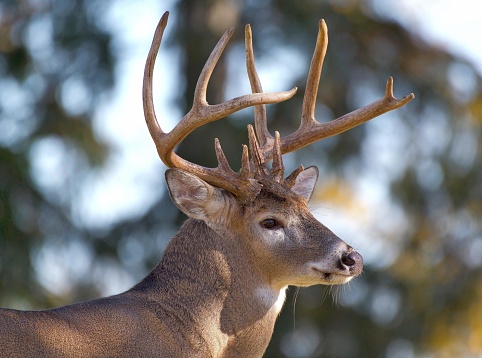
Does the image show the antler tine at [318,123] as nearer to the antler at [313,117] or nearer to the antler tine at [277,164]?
the antler at [313,117]

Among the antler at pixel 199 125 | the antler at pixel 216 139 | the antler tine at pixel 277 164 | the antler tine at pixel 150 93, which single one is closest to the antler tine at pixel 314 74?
the antler at pixel 216 139

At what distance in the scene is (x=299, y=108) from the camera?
870 inches

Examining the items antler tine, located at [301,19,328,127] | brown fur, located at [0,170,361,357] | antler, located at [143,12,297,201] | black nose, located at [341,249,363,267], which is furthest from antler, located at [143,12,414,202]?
black nose, located at [341,249,363,267]

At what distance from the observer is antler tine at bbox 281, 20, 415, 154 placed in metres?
9.26

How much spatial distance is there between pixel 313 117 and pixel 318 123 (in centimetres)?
7

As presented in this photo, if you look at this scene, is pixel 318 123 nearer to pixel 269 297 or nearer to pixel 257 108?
pixel 257 108

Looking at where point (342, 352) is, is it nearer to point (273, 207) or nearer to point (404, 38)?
point (404, 38)

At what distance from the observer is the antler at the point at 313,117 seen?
9.27 meters

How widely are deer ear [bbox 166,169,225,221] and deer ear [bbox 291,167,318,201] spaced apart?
1.08 m

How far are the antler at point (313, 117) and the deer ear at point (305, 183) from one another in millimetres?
253

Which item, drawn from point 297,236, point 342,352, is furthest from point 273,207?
point 342,352

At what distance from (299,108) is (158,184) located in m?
2.72

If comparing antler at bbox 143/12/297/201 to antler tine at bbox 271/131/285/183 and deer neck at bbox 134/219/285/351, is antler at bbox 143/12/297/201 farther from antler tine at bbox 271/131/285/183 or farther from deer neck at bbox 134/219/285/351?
deer neck at bbox 134/219/285/351

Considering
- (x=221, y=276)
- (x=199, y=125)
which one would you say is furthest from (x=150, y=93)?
(x=221, y=276)
